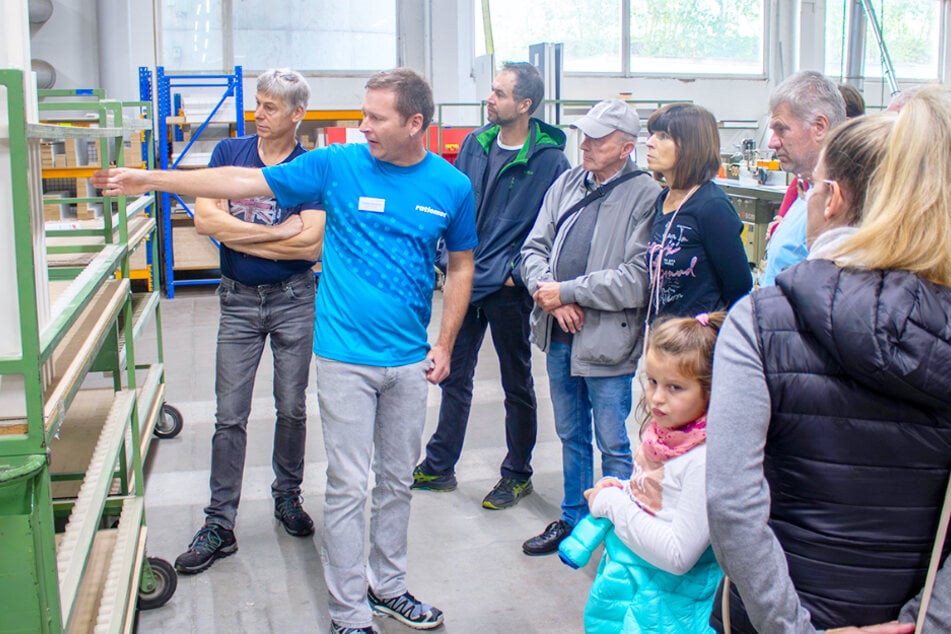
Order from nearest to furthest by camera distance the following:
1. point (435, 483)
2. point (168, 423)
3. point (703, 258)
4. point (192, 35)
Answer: point (703, 258), point (435, 483), point (168, 423), point (192, 35)

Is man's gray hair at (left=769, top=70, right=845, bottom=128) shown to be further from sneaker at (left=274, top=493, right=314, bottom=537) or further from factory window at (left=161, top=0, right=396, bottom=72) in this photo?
factory window at (left=161, top=0, right=396, bottom=72)

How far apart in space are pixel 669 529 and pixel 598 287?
4.08ft

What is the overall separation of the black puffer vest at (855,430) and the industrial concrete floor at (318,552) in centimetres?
157

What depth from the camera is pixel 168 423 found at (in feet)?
14.5

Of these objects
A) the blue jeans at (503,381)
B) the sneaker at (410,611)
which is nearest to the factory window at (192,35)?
the blue jeans at (503,381)

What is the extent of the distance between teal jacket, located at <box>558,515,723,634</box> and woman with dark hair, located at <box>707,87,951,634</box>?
1.37 feet

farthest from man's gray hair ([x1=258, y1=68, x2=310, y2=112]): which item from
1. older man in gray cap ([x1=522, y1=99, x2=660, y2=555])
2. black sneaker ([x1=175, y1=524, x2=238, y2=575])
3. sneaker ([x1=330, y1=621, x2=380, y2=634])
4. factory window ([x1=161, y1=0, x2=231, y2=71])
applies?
factory window ([x1=161, y1=0, x2=231, y2=71])

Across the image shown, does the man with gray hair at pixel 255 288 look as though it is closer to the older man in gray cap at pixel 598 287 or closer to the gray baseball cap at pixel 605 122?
the older man in gray cap at pixel 598 287

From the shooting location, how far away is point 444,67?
10359 mm

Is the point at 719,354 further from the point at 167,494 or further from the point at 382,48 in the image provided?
the point at 382,48

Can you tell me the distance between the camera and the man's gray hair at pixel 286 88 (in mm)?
3104

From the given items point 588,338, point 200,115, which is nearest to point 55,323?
point 588,338

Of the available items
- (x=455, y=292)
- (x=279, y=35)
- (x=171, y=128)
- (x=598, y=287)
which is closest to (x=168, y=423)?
(x=455, y=292)

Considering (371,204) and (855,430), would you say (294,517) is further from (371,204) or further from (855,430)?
(855,430)
